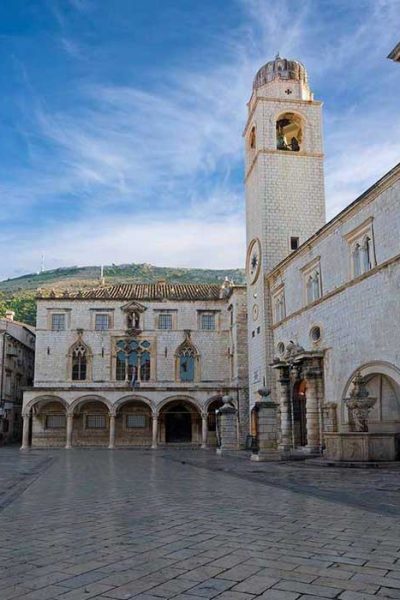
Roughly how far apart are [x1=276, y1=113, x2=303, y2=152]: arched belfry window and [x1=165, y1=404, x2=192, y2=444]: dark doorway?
19896mm

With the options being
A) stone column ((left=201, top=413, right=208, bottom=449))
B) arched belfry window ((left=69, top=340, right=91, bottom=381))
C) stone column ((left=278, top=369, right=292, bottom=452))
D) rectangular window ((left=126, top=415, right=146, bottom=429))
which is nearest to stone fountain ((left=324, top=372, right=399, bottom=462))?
stone column ((left=278, top=369, right=292, bottom=452))

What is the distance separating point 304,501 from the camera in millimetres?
9273

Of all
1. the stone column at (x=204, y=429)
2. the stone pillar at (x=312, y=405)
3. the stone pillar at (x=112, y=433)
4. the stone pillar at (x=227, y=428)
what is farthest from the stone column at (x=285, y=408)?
the stone pillar at (x=112, y=433)

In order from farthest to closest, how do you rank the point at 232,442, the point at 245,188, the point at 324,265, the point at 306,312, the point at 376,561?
the point at 245,188
the point at 232,442
the point at 306,312
the point at 324,265
the point at 376,561

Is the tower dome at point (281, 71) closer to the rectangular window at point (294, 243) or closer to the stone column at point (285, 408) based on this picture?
the rectangular window at point (294, 243)

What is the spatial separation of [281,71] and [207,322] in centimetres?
1791

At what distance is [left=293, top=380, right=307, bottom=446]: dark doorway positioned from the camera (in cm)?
2831

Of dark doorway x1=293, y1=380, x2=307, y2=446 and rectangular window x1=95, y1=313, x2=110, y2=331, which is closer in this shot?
dark doorway x1=293, y1=380, x2=307, y2=446

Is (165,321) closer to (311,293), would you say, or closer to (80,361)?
(80,361)

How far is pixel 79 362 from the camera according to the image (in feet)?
137

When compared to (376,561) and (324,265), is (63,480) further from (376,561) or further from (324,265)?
(324,265)

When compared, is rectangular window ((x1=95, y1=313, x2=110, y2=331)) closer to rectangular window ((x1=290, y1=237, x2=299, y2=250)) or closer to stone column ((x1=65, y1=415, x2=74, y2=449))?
stone column ((x1=65, y1=415, x2=74, y2=449))

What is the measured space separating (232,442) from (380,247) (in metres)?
→ 14.0

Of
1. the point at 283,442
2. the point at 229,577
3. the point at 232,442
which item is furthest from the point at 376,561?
the point at 232,442
